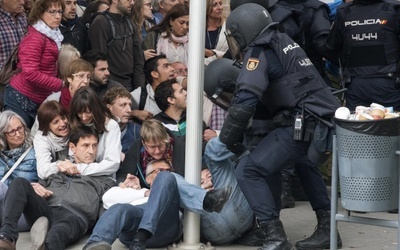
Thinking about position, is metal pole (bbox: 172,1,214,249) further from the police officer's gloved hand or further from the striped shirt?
the striped shirt

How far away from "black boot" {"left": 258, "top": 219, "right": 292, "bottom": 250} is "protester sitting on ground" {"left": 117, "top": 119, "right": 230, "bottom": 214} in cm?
40

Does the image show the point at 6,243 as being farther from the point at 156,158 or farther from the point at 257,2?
the point at 257,2

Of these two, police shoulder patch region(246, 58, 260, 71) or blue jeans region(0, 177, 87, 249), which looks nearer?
police shoulder patch region(246, 58, 260, 71)

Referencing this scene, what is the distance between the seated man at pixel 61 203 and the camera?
772cm

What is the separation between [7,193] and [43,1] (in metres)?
2.48

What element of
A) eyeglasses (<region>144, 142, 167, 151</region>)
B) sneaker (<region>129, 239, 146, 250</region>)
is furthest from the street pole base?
eyeglasses (<region>144, 142, 167, 151</region>)

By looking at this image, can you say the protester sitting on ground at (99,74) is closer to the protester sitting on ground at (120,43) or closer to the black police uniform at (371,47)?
the protester sitting on ground at (120,43)

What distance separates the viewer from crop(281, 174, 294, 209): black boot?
963 cm

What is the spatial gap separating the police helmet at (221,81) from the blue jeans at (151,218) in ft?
2.58

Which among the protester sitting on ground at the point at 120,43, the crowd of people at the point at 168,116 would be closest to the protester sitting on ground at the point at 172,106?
the crowd of people at the point at 168,116

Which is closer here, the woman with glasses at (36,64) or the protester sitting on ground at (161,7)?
the woman with glasses at (36,64)

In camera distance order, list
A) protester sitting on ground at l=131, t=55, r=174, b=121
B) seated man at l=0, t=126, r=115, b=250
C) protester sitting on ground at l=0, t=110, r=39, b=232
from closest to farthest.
A: seated man at l=0, t=126, r=115, b=250 < protester sitting on ground at l=0, t=110, r=39, b=232 < protester sitting on ground at l=131, t=55, r=174, b=121

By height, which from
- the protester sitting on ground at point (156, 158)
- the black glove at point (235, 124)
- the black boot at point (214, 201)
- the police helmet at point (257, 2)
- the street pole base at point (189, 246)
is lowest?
the street pole base at point (189, 246)

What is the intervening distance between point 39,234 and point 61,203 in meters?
0.69
